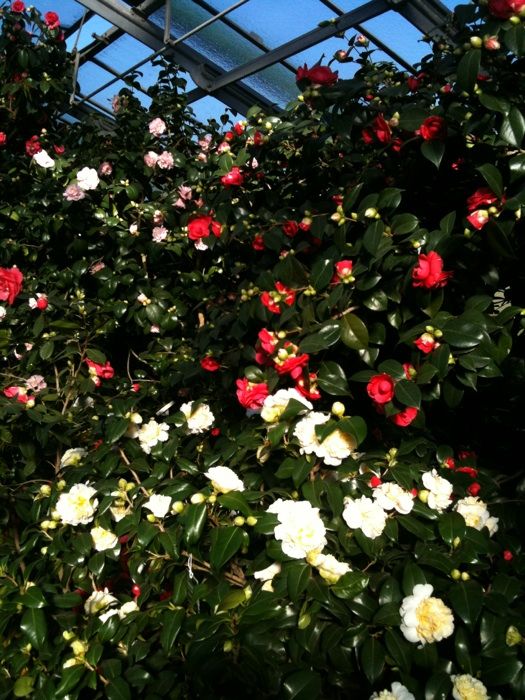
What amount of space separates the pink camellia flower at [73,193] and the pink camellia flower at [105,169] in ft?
0.61

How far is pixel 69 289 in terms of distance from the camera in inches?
76.9

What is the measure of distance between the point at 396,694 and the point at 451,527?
24cm

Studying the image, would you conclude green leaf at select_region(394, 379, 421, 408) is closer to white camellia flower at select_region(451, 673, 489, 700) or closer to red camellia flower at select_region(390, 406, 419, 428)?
red camellia flower at select_region(390, 406, 419, 428)

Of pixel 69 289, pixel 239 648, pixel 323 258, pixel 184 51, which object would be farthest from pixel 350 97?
pixel 184 51

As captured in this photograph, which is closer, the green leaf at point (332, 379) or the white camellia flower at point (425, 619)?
the white camellia flower at point (425, 619)

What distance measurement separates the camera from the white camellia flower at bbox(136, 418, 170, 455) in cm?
129

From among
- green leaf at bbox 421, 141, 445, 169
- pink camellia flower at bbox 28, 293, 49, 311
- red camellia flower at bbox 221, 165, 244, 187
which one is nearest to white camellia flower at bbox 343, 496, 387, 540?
green leaf at bbox 421, 141, 445, 169

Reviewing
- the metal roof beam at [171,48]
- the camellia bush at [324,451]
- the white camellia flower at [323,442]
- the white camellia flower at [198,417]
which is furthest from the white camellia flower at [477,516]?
the metal roof beam at [171,48]

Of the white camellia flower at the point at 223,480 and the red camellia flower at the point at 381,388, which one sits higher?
the red camellia flower at the point at 381,388

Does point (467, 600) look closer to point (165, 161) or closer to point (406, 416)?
point (406, 416)

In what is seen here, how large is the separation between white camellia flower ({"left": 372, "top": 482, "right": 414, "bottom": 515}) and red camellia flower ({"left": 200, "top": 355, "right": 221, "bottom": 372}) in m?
0.54

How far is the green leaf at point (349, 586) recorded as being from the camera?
83cm

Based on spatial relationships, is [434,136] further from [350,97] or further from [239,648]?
[239,648]

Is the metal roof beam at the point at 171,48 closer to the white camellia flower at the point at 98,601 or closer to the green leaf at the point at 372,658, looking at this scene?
the white camellia flower at the point at 98,601
